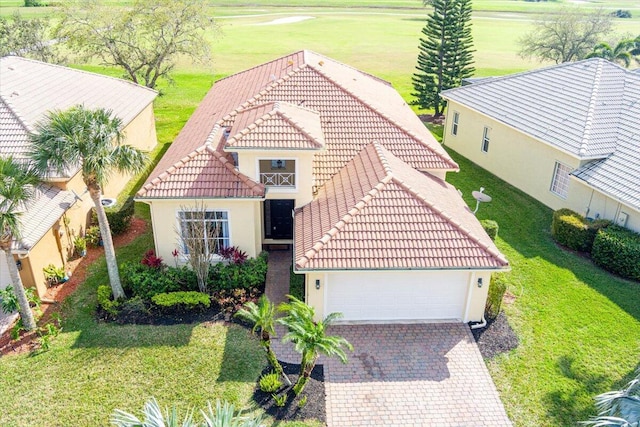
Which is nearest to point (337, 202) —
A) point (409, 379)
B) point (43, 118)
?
point (409, 379)

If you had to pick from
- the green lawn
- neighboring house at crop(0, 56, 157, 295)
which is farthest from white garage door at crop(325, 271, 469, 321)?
neighboring house at crop(0, 56, 157, 295)

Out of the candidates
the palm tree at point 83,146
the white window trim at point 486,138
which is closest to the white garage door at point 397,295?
the palm tree at point 83,146

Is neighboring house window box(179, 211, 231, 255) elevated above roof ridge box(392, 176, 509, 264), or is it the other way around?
roof ridge box(392, 176, 509, 264)

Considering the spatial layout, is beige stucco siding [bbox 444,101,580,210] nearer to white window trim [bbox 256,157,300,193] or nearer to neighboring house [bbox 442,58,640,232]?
neighboring house [bbox 442,58,640,232]

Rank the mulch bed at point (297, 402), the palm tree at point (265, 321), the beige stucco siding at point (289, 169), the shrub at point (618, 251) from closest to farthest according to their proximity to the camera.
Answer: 1. the mulch bed at point (297, 402)
2. the palm tree at point (265, 321)
3. the beige stucco siding at point (289, 169)
4. the shrub at point (618, 251)

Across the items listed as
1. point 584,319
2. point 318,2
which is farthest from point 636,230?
point 318,2

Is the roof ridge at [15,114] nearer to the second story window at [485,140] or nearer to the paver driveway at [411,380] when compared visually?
the paver driveway at [411,380]

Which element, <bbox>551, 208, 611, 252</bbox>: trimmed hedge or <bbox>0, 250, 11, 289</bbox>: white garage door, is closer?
<bbox>0, 250, 11, 289</bbox>: white garage door
